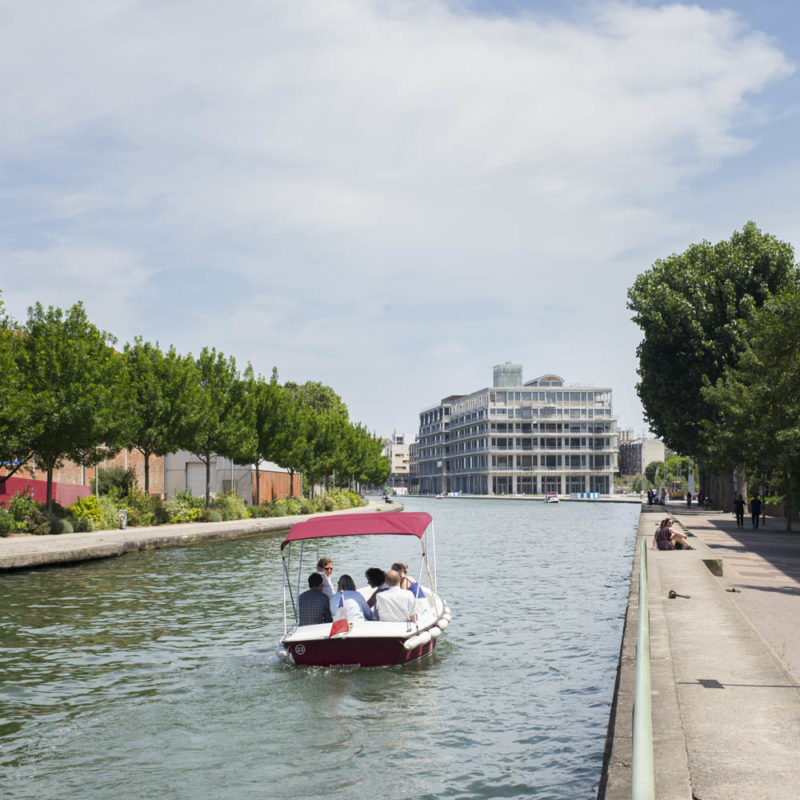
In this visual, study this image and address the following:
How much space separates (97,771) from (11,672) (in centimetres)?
512

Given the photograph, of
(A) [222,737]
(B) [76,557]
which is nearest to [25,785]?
(A) [222,737]

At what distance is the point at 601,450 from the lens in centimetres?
18162

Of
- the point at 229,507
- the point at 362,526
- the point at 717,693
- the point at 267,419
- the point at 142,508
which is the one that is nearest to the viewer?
the point at 717,693

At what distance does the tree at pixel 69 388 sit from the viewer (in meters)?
35.6

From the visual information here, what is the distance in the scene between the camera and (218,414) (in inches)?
2078

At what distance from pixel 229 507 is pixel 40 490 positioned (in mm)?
12011

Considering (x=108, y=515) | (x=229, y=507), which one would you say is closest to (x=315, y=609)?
(x=108, y=515)

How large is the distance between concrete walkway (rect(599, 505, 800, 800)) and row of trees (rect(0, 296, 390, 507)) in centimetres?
2392

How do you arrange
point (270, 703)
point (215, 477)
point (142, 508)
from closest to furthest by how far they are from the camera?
1. point (270, 703)
2. point (142, 508)
3. point (215, 477)

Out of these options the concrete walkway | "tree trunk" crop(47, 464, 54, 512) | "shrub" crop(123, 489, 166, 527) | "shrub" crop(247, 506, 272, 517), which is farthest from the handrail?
"shrub" crop(247, 506, 272, 517)

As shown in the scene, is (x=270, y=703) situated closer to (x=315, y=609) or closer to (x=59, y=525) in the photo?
(x=315, y=609)

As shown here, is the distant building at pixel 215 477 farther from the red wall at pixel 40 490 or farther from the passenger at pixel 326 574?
the passenger at pixel 326 574

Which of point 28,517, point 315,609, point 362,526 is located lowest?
point 315,609

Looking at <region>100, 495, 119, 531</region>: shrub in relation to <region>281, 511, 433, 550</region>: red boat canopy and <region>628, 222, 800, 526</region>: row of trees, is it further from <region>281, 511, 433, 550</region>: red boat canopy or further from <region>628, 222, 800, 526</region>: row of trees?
<region>628, 222, 800, 526</region>: row of trees
